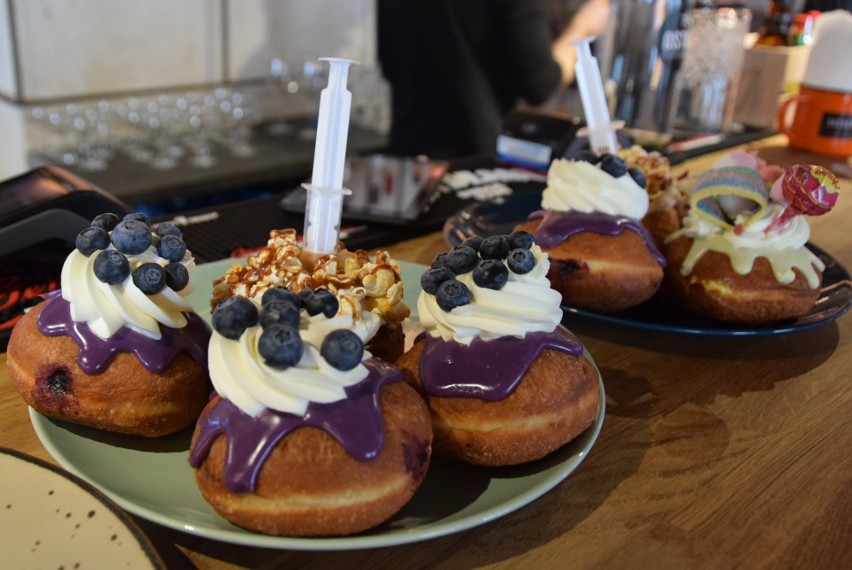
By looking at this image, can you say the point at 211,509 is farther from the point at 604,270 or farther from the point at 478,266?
the point at 604,270

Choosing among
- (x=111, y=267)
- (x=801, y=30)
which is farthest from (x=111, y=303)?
(x=801, y=30)

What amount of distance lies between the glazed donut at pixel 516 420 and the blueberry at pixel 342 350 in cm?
15

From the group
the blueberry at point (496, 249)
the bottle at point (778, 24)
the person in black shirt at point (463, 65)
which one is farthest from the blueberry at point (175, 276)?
the bottle at point (778, 24)

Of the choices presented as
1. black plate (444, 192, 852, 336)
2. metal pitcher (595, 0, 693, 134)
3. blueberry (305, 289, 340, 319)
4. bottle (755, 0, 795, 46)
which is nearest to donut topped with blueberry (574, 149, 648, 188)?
black plate (444, 192, 852, 336)

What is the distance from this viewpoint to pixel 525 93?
301 cm

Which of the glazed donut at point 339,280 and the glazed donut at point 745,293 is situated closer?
the glazed donut at point 339,280

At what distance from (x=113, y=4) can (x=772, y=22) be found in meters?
2.70

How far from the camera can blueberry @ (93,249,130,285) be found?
2.73 ft

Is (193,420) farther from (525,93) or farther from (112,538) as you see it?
(525,93)

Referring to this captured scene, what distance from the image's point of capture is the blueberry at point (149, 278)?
0.84 m

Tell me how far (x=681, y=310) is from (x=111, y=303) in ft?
2.85

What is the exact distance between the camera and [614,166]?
122 cm

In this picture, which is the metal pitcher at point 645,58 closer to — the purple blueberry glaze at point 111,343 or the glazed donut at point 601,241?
the glazed donut at point 601,241

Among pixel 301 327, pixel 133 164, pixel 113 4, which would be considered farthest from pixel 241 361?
pixel 113 4
